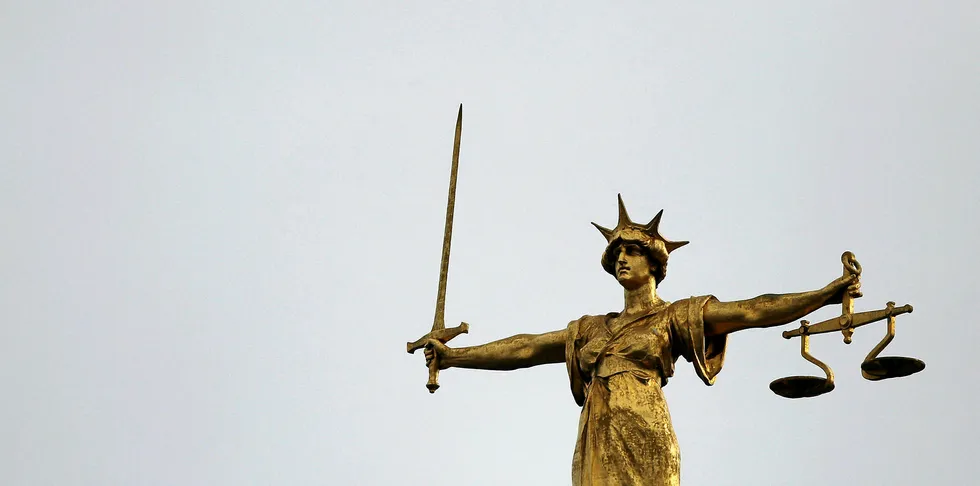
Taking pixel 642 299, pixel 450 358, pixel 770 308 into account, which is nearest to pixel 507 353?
pixel 450 358

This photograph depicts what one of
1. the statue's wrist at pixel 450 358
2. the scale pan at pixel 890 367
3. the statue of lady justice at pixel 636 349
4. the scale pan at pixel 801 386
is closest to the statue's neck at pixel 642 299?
the statue of lady justice at pixel 636 349

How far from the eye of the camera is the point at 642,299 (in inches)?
653

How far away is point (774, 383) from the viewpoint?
52.6 ft

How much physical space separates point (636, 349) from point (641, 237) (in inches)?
41.8

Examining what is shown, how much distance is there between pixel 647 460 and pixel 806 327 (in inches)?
69.3

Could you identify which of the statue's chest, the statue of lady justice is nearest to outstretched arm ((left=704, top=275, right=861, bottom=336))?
the statue of lady justice

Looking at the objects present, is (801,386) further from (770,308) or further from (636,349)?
(636,349)

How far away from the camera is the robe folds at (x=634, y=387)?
15617 millimetres

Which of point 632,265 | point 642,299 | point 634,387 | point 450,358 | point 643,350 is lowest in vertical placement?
point 634,387

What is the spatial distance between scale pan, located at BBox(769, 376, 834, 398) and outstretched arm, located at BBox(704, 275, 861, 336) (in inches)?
20.4

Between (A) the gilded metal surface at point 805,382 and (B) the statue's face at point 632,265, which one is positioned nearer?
(A) the gilded metal surface at point 805,382

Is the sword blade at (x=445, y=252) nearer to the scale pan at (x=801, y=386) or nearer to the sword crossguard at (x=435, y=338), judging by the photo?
the sword crossguard at (x=435, y=338)

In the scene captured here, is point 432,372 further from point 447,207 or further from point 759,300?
point 759,300

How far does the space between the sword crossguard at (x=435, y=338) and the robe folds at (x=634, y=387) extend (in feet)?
3.90
